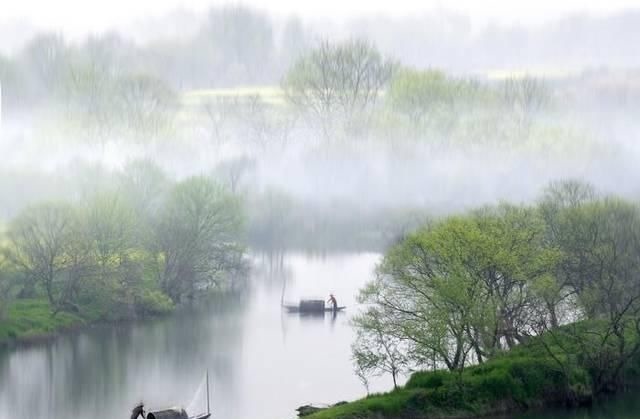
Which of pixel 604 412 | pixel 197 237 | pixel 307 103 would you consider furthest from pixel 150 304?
pixel 307 103

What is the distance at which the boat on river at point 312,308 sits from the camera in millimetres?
63312

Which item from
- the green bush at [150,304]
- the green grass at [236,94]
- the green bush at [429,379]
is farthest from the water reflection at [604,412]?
the green grass at [236,94]

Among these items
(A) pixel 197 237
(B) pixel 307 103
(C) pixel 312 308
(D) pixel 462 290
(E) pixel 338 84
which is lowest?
(C) pixel 312 308

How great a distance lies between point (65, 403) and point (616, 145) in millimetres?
69016

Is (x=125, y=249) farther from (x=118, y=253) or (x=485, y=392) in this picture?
(x=485, y=392)

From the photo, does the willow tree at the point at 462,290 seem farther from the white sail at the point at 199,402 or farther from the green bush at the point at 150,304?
the green bush at the point at 150,304

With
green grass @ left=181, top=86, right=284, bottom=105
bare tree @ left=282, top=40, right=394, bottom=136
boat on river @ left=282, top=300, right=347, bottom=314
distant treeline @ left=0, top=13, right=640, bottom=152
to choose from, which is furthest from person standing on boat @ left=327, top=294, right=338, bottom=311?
green grass @ left=181, top=86, right=284, bottom=105

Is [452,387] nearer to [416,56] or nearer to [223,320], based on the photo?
[223,320]

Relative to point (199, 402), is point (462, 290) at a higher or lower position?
higher

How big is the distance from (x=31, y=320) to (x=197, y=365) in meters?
9.39

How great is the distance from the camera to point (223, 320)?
201ft

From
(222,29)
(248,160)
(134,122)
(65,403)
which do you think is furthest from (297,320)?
(222,29)

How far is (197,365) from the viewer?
5138cm

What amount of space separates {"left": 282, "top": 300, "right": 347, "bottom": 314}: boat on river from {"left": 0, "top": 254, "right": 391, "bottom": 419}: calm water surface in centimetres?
56
